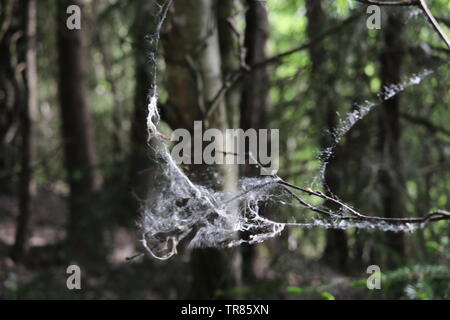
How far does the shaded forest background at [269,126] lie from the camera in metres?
3.58

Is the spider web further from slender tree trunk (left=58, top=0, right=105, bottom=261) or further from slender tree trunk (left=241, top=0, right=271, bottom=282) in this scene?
slender tree trunk (left=58, top=0, right=105, bottom=261)

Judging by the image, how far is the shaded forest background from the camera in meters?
3.58

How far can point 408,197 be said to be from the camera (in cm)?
446

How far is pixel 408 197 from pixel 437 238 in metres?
0.46

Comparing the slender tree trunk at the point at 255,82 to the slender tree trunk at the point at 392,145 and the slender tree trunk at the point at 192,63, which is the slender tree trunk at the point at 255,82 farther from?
the slender tree trunk at the point at 392,145

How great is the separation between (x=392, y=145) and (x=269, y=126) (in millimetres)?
1245

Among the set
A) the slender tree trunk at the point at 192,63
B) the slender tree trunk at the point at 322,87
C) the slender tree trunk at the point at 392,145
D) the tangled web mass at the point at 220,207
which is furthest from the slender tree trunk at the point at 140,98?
the slender tree trunk at the point at 392,145

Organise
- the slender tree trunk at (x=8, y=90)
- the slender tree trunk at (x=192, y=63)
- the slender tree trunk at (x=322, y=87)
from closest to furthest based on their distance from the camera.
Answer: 1. the slender tree trunk at (x=192, y=63)
2. the slender tree trunk at (x=322, y=87)
3. the slender tree trunk at (x=8, y=90)

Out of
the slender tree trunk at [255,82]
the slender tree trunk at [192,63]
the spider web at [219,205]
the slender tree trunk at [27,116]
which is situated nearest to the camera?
the spider web at [219,205]

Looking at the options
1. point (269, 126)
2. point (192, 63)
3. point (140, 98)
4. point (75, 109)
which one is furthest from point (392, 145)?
point (75, 109)

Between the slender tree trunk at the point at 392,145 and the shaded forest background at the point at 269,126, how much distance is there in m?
0.01
